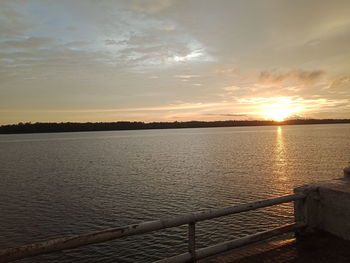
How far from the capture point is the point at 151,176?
29203 mm

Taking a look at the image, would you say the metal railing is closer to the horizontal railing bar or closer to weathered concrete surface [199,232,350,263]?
the horizontal railing bar

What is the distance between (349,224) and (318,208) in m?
0.72

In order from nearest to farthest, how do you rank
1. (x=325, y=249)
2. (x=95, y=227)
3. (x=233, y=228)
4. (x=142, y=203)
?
(x=325, y=249) < (x=233, y=228) < (x=95, y=227) < (x=142, y=203)

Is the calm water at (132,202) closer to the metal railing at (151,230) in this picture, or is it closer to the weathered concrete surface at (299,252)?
the weathered concrete surface at (299,252)

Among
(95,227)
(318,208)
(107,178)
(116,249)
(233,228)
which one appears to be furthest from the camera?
(107,178)

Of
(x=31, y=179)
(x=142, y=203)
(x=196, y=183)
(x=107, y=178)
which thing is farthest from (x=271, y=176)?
(x=31, y=179)

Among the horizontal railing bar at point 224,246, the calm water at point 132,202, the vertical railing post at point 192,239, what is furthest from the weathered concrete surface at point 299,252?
the calm water at point 132,202

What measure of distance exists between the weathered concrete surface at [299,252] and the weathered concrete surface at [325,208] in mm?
263

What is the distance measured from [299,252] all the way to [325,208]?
1425 millimetres

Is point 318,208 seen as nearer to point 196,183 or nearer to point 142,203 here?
point 142,203

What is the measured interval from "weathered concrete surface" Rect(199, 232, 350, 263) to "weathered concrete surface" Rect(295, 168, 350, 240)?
0.26m

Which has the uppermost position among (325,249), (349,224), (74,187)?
(349,224)

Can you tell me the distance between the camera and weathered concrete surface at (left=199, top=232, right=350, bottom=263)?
16.8 feet

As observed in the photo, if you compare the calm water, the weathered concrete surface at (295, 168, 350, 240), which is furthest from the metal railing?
the calm water
